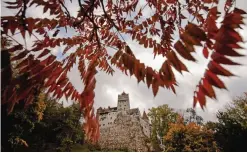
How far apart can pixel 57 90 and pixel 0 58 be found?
963mm

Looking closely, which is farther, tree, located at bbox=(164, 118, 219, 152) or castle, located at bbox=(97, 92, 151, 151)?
castle, located at bbox=(97, 92, 151, 151)

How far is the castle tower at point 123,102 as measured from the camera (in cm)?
5354

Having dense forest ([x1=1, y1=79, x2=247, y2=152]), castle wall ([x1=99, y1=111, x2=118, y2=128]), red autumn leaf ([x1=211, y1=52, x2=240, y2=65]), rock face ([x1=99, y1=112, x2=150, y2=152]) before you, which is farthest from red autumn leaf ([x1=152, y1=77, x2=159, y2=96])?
castle wall ([x1=99, y1=111, x2=118, y2=128])

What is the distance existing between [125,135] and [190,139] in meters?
25.1

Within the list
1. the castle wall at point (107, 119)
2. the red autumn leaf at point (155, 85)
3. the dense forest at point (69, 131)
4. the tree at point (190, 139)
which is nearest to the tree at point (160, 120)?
the castle wall at point (107, 119)

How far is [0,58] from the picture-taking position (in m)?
1.53

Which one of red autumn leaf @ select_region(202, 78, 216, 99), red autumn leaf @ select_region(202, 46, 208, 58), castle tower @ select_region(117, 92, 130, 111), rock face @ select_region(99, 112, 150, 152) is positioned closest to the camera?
red autumn leaf @ select_region(202, 78, 216, 99)

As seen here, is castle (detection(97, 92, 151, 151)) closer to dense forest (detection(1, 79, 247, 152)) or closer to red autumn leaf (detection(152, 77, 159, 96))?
dense forest (detection(1, 79, 247, 152))

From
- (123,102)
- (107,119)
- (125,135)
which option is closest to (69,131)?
(125,135)

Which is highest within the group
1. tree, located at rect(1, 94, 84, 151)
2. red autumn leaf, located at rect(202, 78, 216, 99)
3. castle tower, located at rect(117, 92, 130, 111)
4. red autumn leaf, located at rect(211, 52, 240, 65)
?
castle tower, located at rect(117, 92, 130, 111)

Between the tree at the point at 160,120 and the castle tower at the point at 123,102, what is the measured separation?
19.3 ft

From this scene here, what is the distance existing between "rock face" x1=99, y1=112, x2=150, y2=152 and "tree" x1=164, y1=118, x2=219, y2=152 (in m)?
20.5

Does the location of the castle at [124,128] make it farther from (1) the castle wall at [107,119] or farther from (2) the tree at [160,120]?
(2) the tree at [160,120]

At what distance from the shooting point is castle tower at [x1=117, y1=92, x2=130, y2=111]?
53537 millimetres
